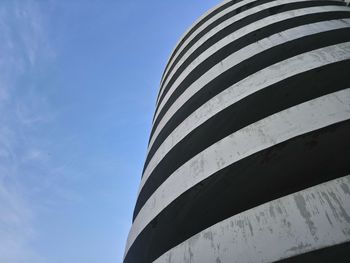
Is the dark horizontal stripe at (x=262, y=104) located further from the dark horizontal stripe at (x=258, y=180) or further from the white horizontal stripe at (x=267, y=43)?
the dark horizontal stripe at (x=258, y=180)

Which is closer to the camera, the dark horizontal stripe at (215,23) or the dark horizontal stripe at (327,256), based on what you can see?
the dark horizontal stripe at (327,256)

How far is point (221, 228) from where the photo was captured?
193 inches

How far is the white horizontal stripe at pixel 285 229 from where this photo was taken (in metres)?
3.95

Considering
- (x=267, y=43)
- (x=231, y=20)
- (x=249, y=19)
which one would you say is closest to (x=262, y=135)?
(x=267, y=43)

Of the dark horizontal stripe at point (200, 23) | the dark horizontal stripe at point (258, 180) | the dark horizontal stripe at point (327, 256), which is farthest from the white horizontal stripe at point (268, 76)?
the dark horizontal stripe at point (200, 23)

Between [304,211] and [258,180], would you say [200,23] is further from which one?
[304,211]

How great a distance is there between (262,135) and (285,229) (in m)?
2.03

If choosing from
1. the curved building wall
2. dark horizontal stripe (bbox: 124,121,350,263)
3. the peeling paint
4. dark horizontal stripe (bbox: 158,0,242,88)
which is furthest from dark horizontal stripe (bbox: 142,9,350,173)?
the peeling paint

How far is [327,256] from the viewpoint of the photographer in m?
3.89

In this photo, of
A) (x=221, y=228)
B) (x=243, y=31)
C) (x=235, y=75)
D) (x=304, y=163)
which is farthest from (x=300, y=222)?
(x=243, y=31)

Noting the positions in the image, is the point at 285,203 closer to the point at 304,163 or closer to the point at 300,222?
the point at 300,222

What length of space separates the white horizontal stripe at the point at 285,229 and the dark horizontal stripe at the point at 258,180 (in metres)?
1.32

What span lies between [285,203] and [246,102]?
3348mm

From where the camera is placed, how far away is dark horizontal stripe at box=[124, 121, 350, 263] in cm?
571
